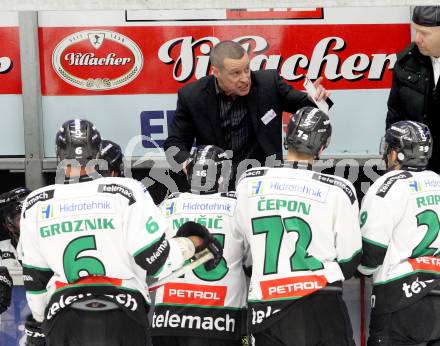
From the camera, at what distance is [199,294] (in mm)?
5094

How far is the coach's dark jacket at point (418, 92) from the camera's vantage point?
19.8ft

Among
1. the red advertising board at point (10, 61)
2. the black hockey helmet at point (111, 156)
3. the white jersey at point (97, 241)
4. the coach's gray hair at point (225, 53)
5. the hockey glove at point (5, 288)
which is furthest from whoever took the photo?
the red advertising board at point (10, 61)

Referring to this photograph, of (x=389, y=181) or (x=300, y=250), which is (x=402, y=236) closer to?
(x=389, y=181)

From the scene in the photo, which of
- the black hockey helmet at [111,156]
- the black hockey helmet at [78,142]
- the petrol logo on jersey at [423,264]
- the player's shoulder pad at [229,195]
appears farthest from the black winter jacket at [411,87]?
the black hockey helmet at [78,142]

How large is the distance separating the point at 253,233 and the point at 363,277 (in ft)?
3.29

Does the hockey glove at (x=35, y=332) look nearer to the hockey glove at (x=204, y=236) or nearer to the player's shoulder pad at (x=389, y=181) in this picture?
the hockey glove at (x=204, y=236)

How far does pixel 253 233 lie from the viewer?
186 inches

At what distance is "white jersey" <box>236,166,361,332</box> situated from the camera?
465cm

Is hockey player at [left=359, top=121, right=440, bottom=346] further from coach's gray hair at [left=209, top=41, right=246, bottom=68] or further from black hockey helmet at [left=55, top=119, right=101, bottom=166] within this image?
black hockey helmet at [left=55, top=119, right=101, bottom=166]

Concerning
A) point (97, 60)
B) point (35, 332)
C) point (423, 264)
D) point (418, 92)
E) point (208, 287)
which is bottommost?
point (35, 332)

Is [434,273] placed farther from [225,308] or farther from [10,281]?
[10,281]

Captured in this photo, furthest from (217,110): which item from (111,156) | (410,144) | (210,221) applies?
(410,144)

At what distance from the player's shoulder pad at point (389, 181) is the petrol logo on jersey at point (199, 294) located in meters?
0.92

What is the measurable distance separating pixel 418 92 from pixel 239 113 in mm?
1083
